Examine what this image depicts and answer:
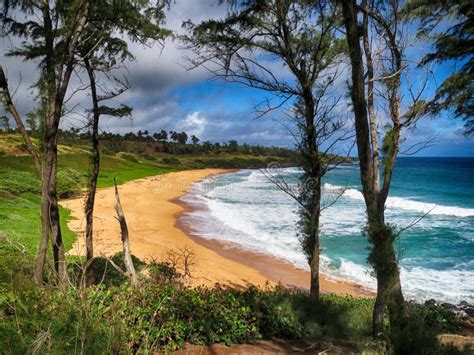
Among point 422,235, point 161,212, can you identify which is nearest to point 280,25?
point 422,235

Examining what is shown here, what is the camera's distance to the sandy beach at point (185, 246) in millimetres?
13198

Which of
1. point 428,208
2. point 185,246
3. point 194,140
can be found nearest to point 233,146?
point 194,140

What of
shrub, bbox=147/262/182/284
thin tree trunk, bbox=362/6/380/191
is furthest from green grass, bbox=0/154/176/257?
thin tree trunk, bbox=362/6/380/191

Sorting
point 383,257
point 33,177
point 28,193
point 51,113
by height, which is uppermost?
→ point 51,113

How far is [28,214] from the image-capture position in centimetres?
1789

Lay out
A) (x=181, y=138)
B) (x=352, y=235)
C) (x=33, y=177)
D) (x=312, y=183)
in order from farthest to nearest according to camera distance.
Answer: (x=181, y=138), (x=33, y=177), (x=352, y=235), (x=312, y=183)

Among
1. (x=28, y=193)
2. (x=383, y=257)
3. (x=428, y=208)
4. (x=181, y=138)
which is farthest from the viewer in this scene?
(x=181, y=138)

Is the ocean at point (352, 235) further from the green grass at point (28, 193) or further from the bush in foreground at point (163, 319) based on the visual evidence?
the green grass at point (28, 193)

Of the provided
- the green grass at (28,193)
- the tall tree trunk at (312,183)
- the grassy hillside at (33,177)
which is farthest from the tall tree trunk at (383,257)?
the green grass at (28,193)

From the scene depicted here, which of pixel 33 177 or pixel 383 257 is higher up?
pixel 383 257

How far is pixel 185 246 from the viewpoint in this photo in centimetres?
1133

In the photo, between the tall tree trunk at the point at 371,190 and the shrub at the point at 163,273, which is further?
the shrub at the point at 163,273

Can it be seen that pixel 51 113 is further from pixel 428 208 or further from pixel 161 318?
pixel 428 208

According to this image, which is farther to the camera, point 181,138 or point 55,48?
point 181,138
